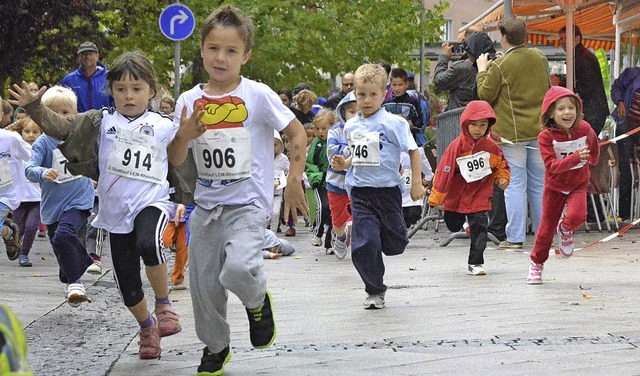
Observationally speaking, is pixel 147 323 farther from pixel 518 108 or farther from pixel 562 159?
pixel 518 108

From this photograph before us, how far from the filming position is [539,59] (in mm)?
12891

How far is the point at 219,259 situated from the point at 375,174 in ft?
9.84

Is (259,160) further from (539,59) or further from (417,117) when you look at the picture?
(417,117)

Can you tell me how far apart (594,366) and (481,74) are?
24.4 ft

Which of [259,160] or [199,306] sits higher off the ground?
[259,160]

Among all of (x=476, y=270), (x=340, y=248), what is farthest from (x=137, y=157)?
(x=340, y=248)

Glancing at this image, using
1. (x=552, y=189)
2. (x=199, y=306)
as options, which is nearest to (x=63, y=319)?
(x=199, y=306)

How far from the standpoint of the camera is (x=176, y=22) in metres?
22.6

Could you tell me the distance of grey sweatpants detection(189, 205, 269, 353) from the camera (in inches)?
235

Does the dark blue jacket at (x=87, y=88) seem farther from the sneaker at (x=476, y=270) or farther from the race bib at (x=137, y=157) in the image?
the race bib at (x=137, y=157)

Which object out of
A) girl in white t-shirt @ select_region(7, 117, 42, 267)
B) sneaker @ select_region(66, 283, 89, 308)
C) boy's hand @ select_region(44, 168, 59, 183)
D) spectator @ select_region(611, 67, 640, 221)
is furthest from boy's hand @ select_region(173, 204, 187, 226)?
spectator @ select_region(611, 67, 640, 221)

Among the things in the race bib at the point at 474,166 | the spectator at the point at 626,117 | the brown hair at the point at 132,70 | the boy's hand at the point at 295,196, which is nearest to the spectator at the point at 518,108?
the race bib at the point at 474,166

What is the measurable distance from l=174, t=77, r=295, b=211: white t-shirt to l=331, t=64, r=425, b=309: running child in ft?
7.81

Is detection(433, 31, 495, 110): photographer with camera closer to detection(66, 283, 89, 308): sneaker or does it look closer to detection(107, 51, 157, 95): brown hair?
detection(66, 283, 89, 308): sneaker
